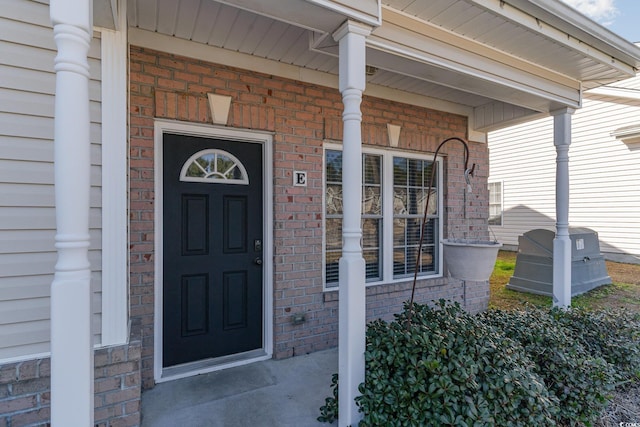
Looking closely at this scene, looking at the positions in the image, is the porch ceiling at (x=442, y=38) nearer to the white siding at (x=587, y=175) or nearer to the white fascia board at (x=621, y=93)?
the white fascia board at (x=621, y=93)

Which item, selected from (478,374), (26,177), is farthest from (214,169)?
(478,374)

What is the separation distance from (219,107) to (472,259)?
2260mm

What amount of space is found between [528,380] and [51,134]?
3.03 metres

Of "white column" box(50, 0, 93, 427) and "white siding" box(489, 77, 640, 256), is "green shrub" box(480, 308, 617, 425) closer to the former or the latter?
"white column" box(50, 0, 93, 427)

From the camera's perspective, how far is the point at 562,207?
3.55m

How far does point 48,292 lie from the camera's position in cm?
179

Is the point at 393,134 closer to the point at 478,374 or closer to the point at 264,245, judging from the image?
the point at 264,245

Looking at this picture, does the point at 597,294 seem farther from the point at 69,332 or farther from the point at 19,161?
the point at 19,161

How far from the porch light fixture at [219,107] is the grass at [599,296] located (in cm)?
413

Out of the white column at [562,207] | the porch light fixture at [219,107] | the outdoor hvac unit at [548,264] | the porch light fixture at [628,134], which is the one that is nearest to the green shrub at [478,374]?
the white column at [562,207]

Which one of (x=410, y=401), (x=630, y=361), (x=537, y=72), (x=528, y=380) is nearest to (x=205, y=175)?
(x=410, y=401)

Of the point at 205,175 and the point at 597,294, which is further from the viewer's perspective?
the point at 597,294

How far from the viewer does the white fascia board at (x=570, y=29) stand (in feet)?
7.82

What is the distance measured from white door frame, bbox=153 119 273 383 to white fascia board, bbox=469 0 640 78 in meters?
1.98
